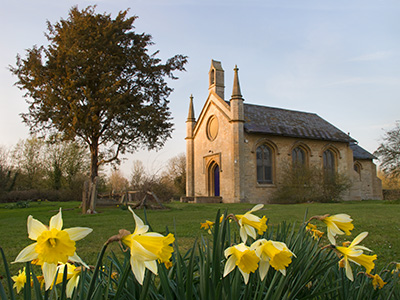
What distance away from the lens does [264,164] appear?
2698 cm

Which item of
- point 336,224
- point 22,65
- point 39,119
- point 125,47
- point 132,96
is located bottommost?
point 336,224

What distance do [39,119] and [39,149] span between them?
61.3 feet

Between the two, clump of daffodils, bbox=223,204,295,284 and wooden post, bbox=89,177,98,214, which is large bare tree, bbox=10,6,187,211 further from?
clump of daffodils, bbox=223,204,295,284

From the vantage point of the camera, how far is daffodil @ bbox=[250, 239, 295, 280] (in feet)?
3.84

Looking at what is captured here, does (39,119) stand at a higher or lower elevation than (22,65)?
lower

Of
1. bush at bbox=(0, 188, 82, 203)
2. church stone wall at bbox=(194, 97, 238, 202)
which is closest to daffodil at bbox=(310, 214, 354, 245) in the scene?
church stone wall at bbox=(194, 97, 238, 202)

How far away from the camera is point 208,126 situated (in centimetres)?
2980

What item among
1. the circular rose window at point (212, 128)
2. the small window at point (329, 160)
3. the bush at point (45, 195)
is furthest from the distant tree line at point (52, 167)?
the small window at point (329, 160)

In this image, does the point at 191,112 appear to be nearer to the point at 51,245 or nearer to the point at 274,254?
the point at 274,254

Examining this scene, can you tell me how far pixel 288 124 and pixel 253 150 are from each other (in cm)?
506

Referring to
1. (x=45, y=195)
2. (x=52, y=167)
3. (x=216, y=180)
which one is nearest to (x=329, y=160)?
(x=216, y=180)

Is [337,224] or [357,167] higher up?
[357,167]

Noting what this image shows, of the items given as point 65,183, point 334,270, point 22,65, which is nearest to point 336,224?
point 334,270

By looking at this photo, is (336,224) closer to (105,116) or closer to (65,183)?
(105,116)
